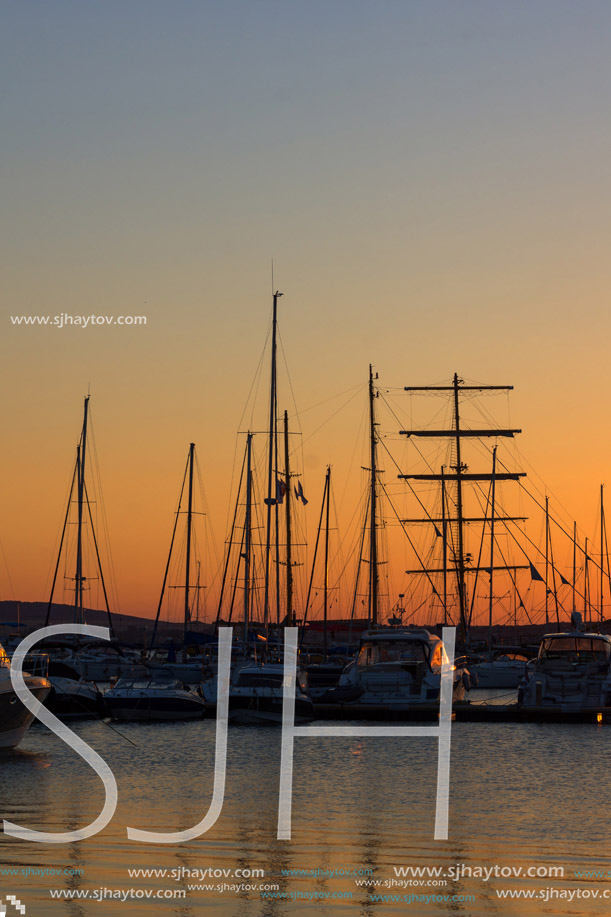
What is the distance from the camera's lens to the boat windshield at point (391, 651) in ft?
162

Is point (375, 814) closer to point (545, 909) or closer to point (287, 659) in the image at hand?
point (545, 909)

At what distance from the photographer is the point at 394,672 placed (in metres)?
48.4

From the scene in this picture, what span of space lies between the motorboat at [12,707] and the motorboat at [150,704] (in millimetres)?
11199

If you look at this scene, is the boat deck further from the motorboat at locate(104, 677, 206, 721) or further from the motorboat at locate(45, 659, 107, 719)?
the motorboat at locate(45, 659, 107, 719)

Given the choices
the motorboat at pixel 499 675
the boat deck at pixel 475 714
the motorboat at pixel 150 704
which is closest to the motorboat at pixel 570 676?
the boat deck at pixel 475 714

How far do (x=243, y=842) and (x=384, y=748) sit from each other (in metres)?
19.0

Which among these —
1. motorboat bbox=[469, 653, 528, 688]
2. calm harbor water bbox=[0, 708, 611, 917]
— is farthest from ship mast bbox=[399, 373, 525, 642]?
calm harbor water bbox=[0, 708, 611, 917]

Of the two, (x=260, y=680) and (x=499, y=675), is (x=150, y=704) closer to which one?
(x=260, y=680)

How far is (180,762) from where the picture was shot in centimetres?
3394

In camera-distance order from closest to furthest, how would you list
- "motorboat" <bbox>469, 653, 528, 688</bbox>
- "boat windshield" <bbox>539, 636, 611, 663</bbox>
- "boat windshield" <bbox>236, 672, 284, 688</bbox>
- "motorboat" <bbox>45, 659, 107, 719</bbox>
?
"boat windshield" <bbox>236, 672, 284, 688</bbox>
"motorboat" <bbox>45, 659, 107, 719</bbox>
"boat windshield" <bbox>539, 636, 611, 663</bbox>
"motorboat" <bbox>469, 653, 528, 688</bbox>

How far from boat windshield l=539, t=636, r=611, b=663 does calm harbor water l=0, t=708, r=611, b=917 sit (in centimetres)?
978

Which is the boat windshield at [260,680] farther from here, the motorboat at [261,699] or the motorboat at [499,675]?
the motorboat at [499,675]

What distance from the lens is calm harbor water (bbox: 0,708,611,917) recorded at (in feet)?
51.6

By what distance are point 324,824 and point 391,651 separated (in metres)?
27.9
